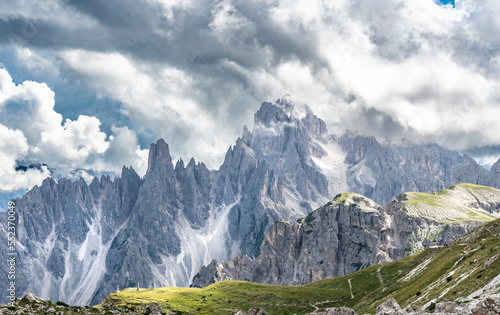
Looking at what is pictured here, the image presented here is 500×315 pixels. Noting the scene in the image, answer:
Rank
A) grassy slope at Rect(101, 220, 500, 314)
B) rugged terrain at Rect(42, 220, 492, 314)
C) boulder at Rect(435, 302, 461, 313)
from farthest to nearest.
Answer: grassy slope at Rect(101, 220, 500, 314)
rugged terrain at Rect(42, 220, 492, 314)
boulder at Rect(435, 302, 461, 313)

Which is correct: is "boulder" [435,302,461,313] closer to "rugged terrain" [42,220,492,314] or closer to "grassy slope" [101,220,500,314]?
"rugged terrain" [42,220,492,314]

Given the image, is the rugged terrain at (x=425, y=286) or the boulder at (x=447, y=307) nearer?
the boulder at (x=447, y=307)

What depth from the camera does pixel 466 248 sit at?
4370 inches

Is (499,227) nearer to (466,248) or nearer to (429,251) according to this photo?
(466,248)

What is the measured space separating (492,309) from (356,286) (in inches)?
→ 5963

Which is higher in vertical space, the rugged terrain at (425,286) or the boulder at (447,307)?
the rugged terrain at (425,286)

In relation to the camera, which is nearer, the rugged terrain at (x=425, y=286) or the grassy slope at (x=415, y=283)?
the rugged terrain at (x=425, y=286)

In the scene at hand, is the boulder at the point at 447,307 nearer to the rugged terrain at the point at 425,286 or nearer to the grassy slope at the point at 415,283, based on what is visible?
the rugged terrain at the point at 425,286

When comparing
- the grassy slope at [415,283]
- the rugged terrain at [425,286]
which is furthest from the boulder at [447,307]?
the grassy slope at [415,283]

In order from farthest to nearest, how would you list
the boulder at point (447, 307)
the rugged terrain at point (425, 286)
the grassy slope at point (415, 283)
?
the grassy slope at point (415, 283), the rugged terrain at point (425, 286), the boulder at point (447, 307)

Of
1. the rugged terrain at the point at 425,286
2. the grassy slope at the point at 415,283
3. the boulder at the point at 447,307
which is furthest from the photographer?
the grassy slope at the point at 415,283

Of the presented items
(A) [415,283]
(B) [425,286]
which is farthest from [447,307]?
(A) [415,283]

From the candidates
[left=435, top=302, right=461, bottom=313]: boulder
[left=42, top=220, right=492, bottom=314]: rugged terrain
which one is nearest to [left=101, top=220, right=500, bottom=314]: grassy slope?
[left=42, top=220, right=492, bottom=314]: rugged terrain

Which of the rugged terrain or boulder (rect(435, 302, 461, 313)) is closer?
boulder (rect(435, 302, 461, 313))
